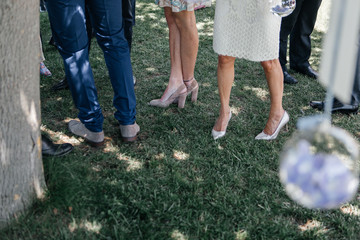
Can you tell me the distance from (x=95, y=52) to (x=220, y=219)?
352 cm

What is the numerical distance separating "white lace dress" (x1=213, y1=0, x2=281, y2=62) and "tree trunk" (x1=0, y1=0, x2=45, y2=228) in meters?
1.46

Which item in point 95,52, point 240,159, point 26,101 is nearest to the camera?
point 26,101

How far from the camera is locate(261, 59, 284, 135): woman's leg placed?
3.16 m

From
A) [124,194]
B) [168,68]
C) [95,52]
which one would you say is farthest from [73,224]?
[95,52]

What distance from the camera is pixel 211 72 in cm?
480

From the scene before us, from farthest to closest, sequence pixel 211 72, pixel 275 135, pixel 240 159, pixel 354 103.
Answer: pixel 211 72, pixel 354 103, pixel 275 135, pixel 240 159

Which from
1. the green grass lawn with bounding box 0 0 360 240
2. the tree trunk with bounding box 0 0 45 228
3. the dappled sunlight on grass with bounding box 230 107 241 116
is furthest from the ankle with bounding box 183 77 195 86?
the tree trunk with bounding box 0 0 45 228

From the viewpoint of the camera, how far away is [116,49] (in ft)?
9.63

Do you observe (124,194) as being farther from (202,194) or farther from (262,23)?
(262,23)

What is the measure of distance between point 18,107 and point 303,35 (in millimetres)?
3751

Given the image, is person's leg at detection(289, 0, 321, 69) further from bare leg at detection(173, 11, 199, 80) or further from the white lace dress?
the white lace dress

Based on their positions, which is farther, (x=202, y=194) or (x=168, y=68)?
(x=168, y=68)

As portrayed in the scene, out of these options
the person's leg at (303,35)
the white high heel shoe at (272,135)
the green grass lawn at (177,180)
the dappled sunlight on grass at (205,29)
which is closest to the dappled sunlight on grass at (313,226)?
the green grass lawn at (177,180)

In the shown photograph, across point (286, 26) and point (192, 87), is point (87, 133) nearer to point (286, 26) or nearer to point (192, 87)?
point (192, 87)
